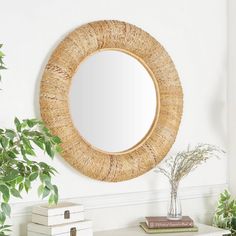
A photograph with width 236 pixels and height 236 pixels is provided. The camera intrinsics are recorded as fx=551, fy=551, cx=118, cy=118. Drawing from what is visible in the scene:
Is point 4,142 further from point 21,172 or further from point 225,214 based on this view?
point 225,214

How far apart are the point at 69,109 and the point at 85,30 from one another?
43 centimetres

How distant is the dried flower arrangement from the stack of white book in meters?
0.60

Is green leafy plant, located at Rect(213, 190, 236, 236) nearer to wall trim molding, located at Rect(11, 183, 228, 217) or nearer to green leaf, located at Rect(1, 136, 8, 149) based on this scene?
wall trim molding, located at Rect(11, 183, 228, 217)

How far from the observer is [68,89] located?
286cm

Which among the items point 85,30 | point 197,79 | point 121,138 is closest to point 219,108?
point 197,79

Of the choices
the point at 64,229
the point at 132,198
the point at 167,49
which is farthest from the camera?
the point at 167,49

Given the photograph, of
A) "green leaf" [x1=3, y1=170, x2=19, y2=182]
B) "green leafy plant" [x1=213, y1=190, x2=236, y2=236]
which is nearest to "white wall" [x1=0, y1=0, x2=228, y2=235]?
"green leafy plant" [x1=213, y1=190, x2=236, y2=236]

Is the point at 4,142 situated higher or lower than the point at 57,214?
higher

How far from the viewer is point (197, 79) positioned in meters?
3.44

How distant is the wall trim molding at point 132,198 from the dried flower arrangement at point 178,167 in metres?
0.14

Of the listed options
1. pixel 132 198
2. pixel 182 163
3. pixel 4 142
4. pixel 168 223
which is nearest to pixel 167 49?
pixel 182 163

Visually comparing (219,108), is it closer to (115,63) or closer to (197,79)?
(197,79)

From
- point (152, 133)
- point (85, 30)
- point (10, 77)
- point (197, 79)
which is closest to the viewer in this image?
point (10, 77)

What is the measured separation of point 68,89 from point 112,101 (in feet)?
0.99
